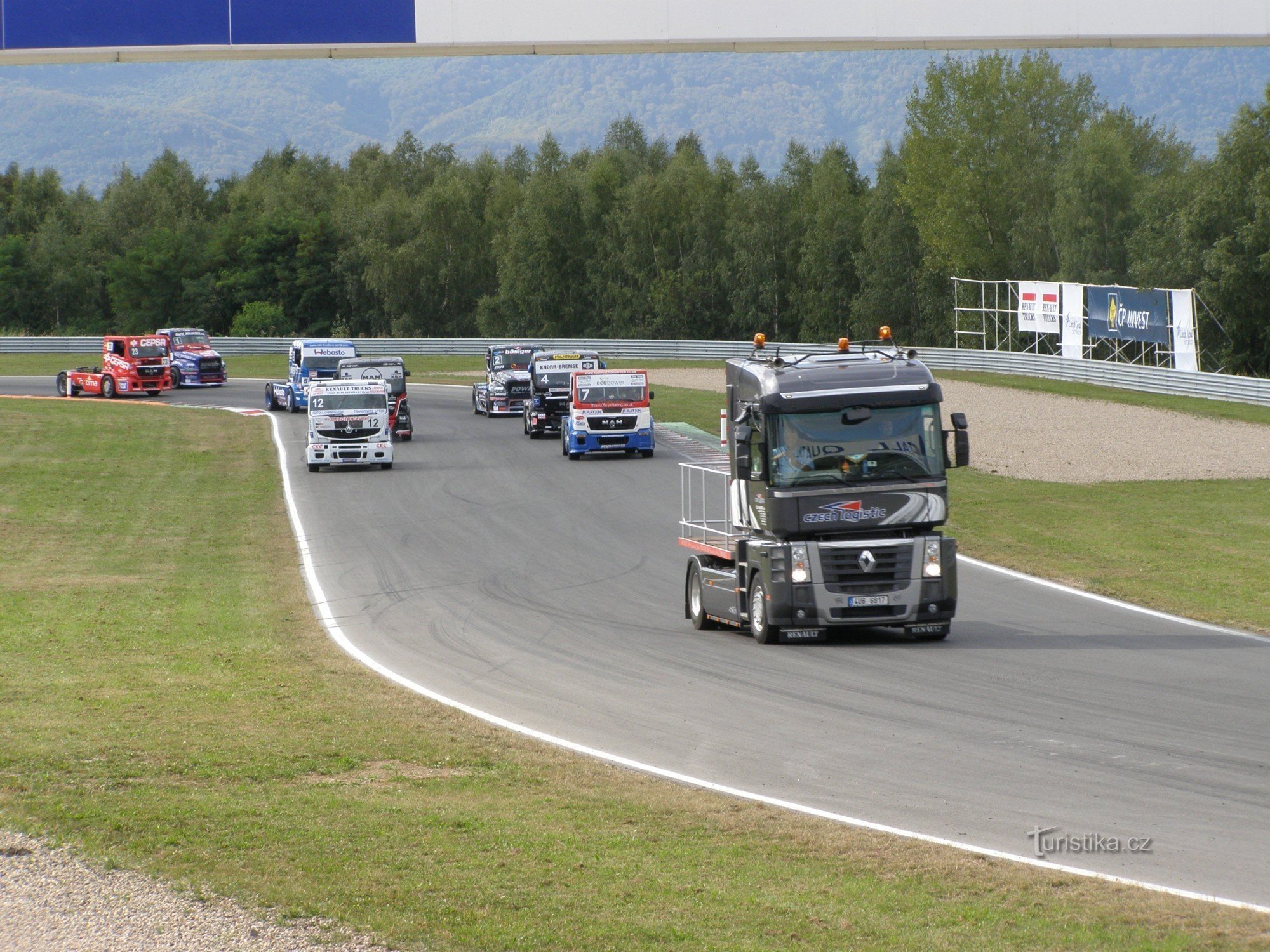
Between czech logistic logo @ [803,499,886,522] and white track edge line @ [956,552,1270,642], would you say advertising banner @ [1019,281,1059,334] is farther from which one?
czech logistic logo @ [803,499,886,522]

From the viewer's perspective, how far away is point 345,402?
39031mm

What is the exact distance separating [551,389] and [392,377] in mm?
4972

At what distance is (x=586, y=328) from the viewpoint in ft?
375

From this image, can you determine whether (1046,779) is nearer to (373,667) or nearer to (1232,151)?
(373,667)

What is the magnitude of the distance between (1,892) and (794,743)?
6095 mm

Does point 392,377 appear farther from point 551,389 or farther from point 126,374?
point 126,374

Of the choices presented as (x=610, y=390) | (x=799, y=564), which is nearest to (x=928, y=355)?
(x=610, y=390)

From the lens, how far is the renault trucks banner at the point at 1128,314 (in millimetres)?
55625

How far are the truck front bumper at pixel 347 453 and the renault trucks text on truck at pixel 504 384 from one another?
11.9m

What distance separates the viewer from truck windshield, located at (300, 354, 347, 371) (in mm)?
50625

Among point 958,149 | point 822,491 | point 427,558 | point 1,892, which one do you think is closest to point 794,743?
point 822,491

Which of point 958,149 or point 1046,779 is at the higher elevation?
point 958,149

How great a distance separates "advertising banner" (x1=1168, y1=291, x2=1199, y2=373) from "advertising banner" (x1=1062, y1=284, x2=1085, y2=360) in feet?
22.6

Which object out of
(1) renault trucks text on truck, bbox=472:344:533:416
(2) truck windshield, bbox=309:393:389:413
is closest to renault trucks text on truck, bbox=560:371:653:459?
(2) truck windshield, bbox=309:393:389:413
